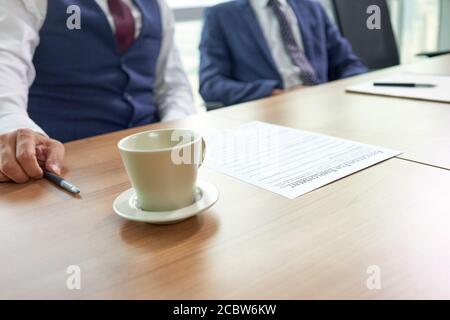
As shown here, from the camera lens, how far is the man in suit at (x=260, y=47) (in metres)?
1.71

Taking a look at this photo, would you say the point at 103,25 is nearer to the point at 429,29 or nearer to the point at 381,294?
the point at 381,294

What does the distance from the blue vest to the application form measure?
1.37 ft

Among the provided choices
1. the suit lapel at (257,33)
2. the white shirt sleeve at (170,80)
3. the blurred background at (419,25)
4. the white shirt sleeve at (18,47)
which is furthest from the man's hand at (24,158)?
the blurred background at (419,25)

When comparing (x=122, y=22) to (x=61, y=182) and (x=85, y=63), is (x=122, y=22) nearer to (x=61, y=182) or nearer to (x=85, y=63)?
(x=85, y=63)

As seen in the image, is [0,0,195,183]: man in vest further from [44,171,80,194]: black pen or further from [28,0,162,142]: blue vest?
[44,171,80,194]: black pen

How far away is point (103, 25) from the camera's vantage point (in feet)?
3.40

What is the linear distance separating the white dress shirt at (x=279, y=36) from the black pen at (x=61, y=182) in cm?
→ 126

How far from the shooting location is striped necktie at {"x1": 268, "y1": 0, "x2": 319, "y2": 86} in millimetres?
1748

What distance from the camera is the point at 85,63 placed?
1.07 m

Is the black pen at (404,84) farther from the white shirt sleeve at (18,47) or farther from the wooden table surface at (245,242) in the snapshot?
the white shirt sleeve at (18,47)

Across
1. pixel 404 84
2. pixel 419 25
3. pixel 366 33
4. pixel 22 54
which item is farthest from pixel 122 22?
pixel 419 25

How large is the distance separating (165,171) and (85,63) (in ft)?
2.36

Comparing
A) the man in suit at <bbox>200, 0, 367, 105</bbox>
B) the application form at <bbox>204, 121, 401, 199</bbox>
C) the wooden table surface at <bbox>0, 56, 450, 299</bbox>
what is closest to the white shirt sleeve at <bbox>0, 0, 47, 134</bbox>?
the wooden table surface at <bbox>0, 56, 450, 299</bbox>
